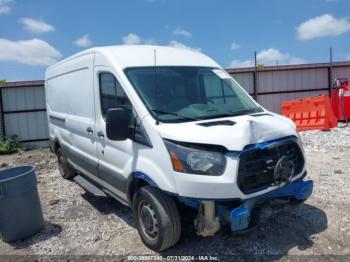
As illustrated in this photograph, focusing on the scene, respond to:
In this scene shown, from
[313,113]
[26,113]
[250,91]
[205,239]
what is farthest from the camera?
[250,91]

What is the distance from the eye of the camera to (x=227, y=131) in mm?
3275

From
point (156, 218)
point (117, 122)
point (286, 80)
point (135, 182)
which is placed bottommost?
point (156, 218)

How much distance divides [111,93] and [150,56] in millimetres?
709

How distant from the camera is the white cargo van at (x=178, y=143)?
323cm

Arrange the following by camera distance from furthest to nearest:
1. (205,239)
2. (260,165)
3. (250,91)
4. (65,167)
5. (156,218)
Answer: (250,91), (65,167), (205,239), (156,218), (260,165)

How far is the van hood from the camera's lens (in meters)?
3.20

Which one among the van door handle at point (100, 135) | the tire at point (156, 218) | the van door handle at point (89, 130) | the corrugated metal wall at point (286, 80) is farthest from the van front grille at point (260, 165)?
the corrugated metal wall at point (286, 80)

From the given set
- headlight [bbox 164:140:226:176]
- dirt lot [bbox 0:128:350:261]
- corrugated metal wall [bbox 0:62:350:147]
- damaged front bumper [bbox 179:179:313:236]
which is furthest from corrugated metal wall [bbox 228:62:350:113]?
headlight [bbox 164:140:226:176]

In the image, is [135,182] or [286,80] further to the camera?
[286,80]

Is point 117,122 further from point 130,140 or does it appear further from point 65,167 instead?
point 65,167

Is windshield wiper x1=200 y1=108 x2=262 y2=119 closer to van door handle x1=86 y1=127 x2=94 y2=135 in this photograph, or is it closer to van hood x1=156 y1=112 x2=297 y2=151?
van hood x1=156 y1=112 x2=297 y2=151

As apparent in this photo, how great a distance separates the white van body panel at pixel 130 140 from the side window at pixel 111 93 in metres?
0.09

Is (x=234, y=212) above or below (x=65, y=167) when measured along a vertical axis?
above

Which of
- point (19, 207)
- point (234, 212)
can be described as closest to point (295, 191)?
point (234, 212)
